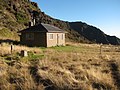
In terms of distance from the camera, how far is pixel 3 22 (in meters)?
55.9

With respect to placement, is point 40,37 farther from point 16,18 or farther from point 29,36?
point 16,18

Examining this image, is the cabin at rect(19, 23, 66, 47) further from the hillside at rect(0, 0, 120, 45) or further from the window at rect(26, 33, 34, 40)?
the hillside at rect(0, 0, 120, 45)

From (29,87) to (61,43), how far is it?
30176mm

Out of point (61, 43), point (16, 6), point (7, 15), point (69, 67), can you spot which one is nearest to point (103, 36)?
point (16, 6)

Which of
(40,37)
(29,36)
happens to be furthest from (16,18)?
(40,37)

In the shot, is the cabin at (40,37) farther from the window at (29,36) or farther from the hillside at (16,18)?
the hillside at (16,18)

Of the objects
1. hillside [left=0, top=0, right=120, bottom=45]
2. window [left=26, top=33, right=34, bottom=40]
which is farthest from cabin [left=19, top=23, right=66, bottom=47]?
hillside [left=0, top=0, right=120, bottom=45]

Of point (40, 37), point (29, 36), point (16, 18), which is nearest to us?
point (40, 37)

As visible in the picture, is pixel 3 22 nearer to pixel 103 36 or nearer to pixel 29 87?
pixel 29 87

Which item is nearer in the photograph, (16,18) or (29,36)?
(29,36)

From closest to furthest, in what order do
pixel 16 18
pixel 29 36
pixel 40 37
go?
1. pixel 40 37
2. pixel 29 36
3. pixel 16 18

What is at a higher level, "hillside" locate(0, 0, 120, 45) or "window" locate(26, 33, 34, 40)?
"hillside" locate(0, 0, 120, 45)

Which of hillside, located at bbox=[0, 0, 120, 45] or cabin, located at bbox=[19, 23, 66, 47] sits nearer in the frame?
cabin, located at bbox=[19, 23, 66, 47]

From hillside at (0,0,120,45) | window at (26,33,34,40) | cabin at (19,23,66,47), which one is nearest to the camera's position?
cabin at (19,23,66,47)
